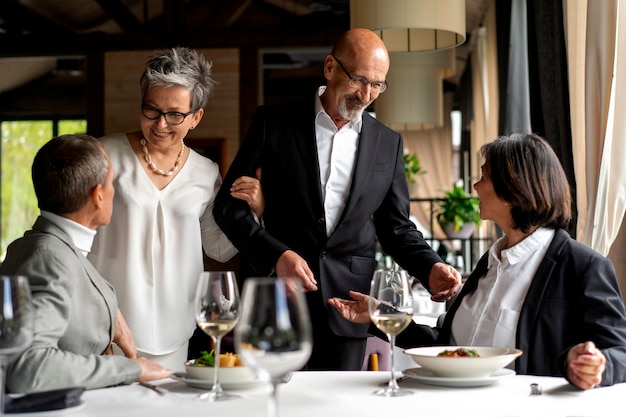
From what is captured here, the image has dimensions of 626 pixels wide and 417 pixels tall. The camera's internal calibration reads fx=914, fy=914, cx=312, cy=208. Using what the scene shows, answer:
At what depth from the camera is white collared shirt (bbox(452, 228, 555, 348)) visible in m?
2.34

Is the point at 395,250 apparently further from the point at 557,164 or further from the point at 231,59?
the point at 231,59

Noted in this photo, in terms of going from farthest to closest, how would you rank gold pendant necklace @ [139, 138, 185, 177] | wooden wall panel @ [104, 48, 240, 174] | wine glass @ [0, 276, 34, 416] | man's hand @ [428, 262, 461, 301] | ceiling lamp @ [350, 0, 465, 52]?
1. wooden wall panel @ [104, 48, 240, 174]
2. ceiling lamp @ [350, 0, 465, 52]
3. gold pendant necklace @ [139, 138, 185, 177]
4. man's hand @ [428, 262, 461, 301]
5. wine glass @ [0, 276, 34, 416]

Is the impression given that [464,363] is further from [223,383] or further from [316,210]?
[316,210]

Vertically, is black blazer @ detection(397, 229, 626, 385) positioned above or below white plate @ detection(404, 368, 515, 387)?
above

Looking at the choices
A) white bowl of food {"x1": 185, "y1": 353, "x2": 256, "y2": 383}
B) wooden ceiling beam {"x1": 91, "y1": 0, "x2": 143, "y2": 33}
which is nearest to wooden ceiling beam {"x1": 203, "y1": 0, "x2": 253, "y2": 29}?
wooden ceiling beam {"x1": 91, "y1": 0, "x2": 143, "y2": 33}

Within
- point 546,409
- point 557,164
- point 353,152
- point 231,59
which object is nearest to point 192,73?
point 353,152

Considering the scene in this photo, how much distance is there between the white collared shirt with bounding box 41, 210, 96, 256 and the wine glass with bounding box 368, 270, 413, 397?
0.71m

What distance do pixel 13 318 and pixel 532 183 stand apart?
56.7 inches

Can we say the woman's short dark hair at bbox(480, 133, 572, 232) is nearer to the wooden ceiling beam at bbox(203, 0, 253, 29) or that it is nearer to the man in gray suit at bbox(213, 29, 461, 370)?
the man in gray suit at bbox(213, 29, 461, 370)

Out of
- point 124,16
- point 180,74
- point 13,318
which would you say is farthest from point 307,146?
point 124,16

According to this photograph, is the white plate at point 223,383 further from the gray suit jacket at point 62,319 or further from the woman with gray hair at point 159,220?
the woman with gray hair at point 159,220

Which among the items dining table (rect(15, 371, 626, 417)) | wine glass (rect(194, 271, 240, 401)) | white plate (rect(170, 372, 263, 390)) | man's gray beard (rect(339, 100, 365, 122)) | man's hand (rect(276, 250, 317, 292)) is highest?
man's gray beard (rect(339, 100, 365, 122))

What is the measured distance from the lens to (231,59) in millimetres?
9711

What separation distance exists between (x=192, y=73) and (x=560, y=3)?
304 cm
